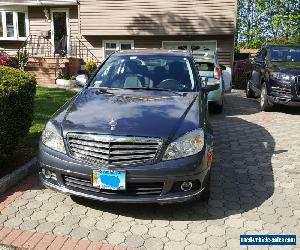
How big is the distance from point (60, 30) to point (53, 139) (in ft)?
56.7

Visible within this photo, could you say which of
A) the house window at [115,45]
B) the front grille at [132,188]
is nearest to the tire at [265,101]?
the front grille at [132,188]

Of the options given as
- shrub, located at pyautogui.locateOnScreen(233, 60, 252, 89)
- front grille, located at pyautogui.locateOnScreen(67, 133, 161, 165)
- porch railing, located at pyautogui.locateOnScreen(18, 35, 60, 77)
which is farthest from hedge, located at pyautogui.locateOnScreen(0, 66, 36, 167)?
porch railing, located at pyautogui.locateOnScreen(18, 35, 60, 77)

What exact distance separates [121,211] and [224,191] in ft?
4.88

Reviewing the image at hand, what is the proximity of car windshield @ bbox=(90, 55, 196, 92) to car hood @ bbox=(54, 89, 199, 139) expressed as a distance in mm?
A: 330

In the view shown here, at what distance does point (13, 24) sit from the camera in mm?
20406

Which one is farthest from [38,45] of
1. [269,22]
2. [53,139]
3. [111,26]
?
[269,22]

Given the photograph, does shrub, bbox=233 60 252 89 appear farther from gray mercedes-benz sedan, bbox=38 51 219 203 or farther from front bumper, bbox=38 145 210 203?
front bumper, bbox=38 145 210 203

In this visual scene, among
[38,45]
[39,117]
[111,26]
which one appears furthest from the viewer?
[38,45]

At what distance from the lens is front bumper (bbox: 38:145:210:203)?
3.94 metres

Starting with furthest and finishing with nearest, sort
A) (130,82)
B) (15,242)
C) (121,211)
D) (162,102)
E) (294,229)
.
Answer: (130,82) < (162,102) < (121,211) < (294,229) < (15,242)

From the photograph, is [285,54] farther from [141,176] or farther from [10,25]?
[10,25]

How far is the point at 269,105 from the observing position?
10.7 meters

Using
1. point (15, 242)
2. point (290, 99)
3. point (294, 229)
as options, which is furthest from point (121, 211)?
point (290, 99)

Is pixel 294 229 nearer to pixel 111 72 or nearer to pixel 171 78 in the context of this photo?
pixel 171 78
